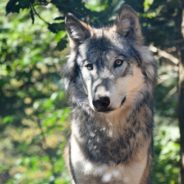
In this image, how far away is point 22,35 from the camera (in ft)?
25.5

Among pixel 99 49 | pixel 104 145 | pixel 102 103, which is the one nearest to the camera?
pixel 102 103

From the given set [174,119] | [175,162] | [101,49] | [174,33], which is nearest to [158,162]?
[175,162]

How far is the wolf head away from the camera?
455 cm

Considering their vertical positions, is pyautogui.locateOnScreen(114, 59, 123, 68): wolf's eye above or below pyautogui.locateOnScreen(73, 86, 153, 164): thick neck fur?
above

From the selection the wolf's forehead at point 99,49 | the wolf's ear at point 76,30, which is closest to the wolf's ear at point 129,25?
the wolf's forehead at point 99,49

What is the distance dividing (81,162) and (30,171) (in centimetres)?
233

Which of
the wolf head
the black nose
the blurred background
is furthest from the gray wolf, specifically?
the blurred background

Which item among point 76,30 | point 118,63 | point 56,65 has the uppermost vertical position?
point 76,30

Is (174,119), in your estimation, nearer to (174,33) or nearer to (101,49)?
(174,33)

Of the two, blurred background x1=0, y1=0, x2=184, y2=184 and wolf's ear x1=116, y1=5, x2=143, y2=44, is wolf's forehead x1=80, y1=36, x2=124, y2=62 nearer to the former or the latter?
wolf's ear x1=116, y1=5, x2=143, y2=44

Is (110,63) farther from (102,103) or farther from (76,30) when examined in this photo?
(76,30)

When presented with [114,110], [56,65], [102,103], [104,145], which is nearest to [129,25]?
[114,110]

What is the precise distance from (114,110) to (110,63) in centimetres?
41

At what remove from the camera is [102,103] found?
437 cm
